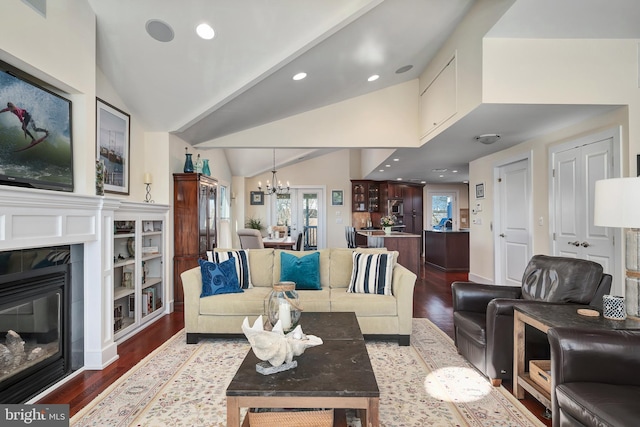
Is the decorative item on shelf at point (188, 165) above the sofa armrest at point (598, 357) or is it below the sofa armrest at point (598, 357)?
above

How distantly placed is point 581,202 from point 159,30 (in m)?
4.60

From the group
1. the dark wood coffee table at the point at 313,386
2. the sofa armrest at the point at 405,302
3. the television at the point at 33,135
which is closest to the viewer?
the dark wood coffee table at the point at 313,386

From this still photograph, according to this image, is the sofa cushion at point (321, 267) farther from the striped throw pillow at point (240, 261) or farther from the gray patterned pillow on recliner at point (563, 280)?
the gray patterned pillow on recliner at point (563, 280)

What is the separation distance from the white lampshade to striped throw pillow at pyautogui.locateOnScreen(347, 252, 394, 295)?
1.77 meters

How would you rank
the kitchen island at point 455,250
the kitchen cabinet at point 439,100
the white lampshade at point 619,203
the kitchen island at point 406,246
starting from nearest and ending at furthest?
the white lampshade at point 619,203, the kitchen cabinet at point 439,100, the kitchen island at point 406,246, the kitchen island at point 455,250

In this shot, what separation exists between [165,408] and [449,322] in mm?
3010

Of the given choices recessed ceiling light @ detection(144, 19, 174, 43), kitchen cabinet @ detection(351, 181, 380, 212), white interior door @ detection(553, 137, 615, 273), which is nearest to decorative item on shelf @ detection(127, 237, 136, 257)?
recessed ceiling light @ detection(144, 19, 174, 43)

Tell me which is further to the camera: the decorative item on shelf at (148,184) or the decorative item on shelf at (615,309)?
the decorative item on shelf at (148,184)

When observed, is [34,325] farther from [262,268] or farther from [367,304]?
[367,304]

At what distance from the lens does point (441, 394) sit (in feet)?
7.34

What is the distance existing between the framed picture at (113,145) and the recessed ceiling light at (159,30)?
0.92m

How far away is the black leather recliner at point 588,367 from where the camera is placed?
149cm

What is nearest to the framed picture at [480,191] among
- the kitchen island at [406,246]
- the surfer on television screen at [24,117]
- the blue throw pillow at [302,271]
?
the kitchen island at [406,246]

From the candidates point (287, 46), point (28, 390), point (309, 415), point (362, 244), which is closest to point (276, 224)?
point (362, 244)
